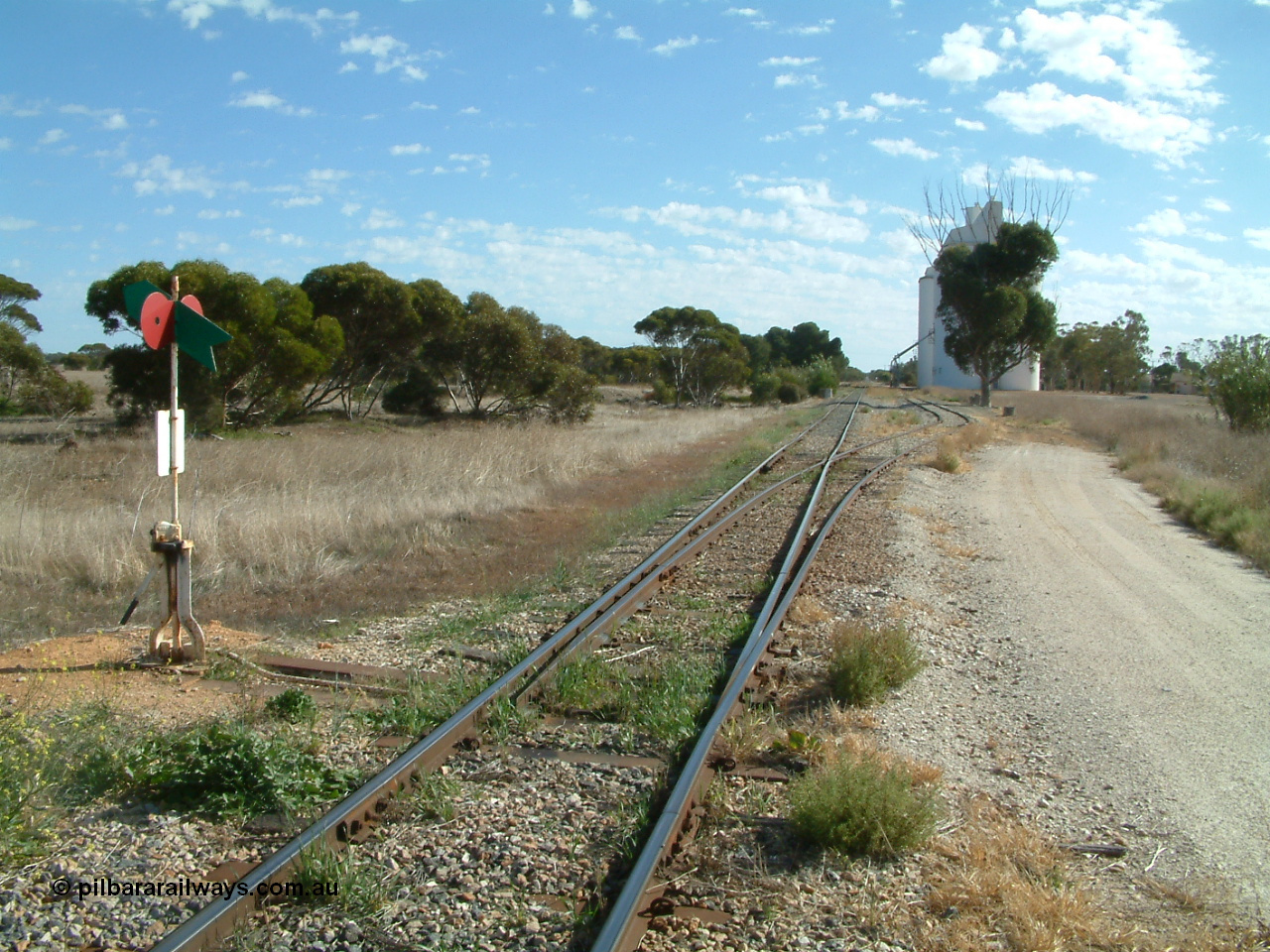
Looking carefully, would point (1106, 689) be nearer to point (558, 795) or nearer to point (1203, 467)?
point (558, 795)

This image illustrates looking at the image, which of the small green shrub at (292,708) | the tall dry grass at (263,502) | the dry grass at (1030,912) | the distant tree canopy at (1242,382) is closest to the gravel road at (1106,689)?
the dry grass at (1030,912)

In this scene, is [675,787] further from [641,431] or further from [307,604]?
[641,431]

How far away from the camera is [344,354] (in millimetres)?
34531

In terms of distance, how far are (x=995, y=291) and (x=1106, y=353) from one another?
2025 inches

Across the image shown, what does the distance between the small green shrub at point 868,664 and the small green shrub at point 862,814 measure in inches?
69.4

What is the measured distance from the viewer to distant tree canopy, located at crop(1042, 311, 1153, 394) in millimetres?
97125

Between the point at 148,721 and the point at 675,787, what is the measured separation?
319 centimetres

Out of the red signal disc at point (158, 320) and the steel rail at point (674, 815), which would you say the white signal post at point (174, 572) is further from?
the steel rail at point (674, 815)

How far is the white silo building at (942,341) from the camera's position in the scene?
245 feet

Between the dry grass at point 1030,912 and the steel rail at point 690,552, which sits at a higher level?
the steel rail at point 690,552

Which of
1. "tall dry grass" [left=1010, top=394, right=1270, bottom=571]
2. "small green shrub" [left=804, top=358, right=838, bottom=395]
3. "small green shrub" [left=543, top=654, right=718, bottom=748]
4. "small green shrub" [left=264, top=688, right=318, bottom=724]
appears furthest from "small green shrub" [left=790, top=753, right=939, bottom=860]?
"small green shrub" [left=804, top=358, right=838, bottom=395]

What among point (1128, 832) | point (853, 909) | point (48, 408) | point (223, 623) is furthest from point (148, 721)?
point (48, 408)

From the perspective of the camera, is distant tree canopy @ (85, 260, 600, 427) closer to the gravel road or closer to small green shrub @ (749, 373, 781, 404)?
the gravel road

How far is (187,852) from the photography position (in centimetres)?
401
